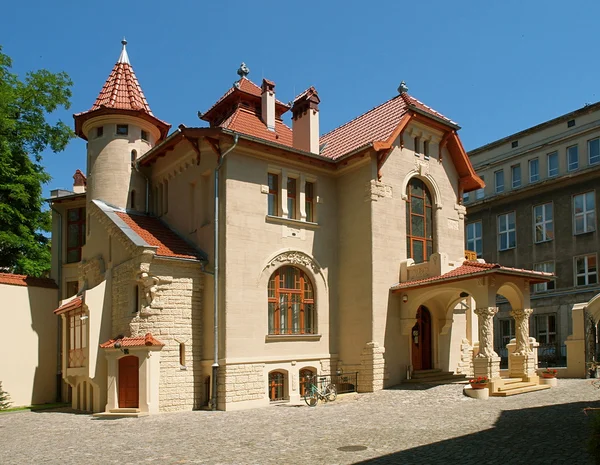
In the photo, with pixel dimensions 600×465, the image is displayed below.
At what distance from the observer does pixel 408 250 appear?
24.0 meters

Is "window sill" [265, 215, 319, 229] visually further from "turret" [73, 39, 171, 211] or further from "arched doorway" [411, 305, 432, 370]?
"turret" [73, 39, 171, 211]

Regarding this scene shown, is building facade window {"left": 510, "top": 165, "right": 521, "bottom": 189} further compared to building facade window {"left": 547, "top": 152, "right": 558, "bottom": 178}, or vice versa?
building facade window {"left": 510, "top": 165, "right": 521, "bottom": 189}

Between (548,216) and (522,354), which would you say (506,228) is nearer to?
(548,216)

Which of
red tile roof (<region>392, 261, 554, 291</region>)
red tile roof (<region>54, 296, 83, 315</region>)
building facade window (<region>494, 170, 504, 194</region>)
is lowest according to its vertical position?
red tile roof (<region>54, 296, 83, 315</region>)

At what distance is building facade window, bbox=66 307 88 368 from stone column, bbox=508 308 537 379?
14522 mm

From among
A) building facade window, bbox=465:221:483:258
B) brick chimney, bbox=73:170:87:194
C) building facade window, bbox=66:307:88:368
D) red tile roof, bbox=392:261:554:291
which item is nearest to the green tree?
brick chimney, bbox=73:170:87:194

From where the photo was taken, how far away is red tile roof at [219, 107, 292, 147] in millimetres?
23744

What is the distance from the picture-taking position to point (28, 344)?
25.4m

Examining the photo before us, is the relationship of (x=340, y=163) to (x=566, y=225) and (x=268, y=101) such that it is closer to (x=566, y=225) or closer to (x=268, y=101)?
(x=268, y=101)

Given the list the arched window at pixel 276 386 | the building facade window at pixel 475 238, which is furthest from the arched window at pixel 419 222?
the building facade window at pixel 475 238

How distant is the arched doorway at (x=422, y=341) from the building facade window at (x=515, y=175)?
71.2 feet

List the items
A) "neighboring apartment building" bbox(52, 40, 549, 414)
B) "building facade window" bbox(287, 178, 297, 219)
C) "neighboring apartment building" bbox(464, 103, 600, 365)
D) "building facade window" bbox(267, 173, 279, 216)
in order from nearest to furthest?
"neighboring apartment building" bbox(52, 40, 549, 414), "building facade window" bbox(267, 173, 279, 216), "building facade window" bbox(287, 178, 297, 219), "neighboring apartment building" bbox(464, 103, 600, 365)

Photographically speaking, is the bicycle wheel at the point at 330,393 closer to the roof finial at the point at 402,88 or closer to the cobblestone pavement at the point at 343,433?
the cobblestone pavement at the point at 343,433

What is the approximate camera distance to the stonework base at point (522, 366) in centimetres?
2131
